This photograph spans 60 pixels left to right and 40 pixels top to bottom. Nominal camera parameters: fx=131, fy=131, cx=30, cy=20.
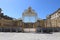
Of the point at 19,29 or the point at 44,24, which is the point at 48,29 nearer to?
the point at 44,24

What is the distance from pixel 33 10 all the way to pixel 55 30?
571cm

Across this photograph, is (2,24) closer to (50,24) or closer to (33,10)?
(33,10)

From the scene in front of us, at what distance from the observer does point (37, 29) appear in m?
23.7

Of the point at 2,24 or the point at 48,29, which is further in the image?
the point at 2,24

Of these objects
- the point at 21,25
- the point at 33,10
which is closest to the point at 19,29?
the point at 21,25

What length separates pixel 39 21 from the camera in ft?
83.8

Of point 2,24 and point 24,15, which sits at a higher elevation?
point 24,15

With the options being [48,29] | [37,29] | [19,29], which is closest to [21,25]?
[19,29]

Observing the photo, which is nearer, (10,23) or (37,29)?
(37,29)

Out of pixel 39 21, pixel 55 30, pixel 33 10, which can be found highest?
pixel 33 10

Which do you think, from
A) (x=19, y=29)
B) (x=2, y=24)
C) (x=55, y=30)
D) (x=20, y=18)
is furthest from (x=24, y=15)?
(x=55, y=30)

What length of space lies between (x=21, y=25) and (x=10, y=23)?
240 centimetres

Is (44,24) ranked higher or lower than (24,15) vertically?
lower

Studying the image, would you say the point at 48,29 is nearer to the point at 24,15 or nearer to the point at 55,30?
the point at 55,30
